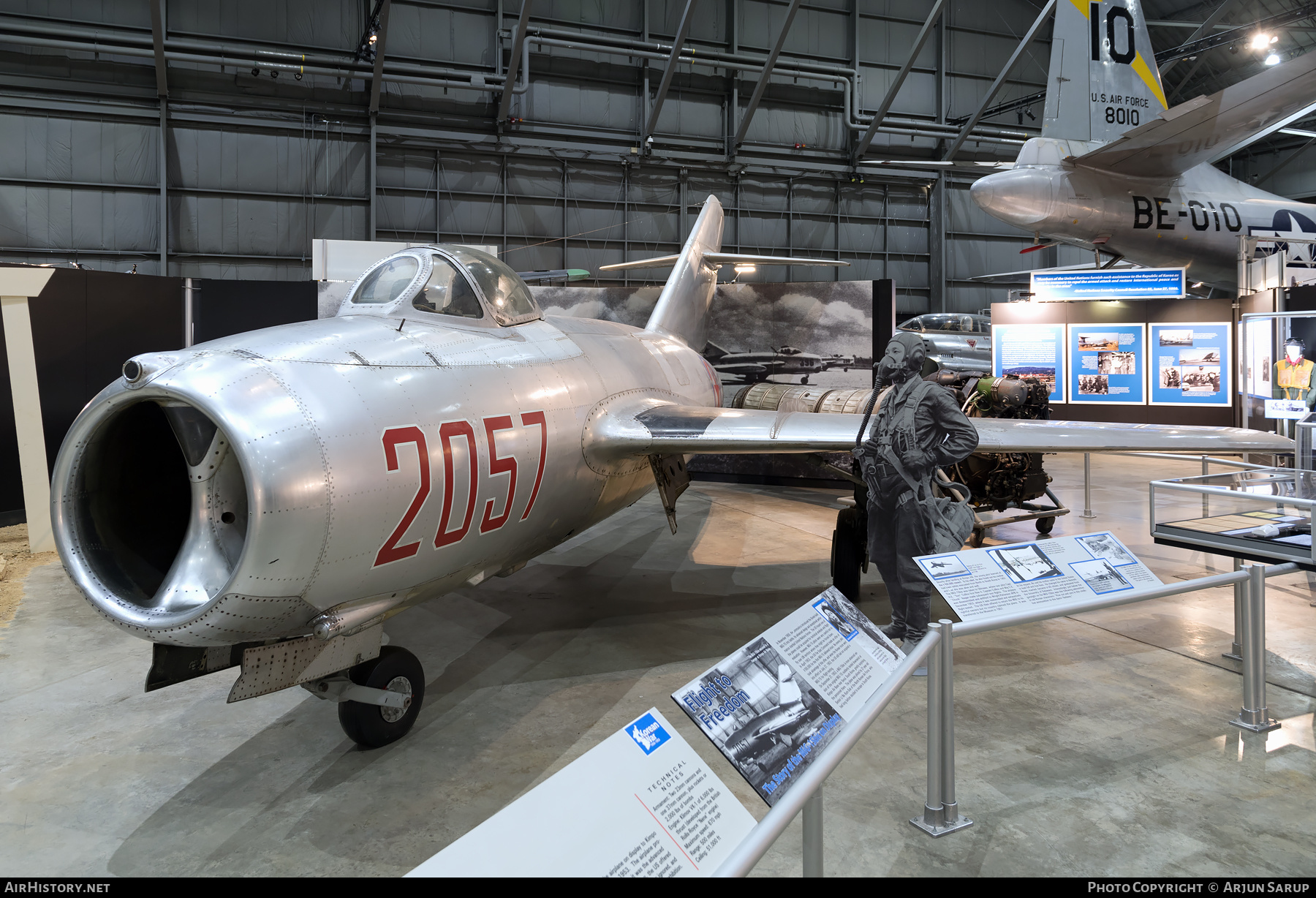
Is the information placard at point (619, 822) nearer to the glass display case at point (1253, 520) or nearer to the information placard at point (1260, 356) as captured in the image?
the glass display case at point (1253, 520)

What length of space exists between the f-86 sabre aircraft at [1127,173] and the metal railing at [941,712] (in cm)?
843

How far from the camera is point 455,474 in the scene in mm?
3799

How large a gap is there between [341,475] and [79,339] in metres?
9.53

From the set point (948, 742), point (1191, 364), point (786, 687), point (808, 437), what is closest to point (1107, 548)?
point (948, 742)

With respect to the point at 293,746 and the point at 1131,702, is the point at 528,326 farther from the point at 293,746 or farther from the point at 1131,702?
the point at 1131,702

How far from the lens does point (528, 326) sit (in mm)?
5234

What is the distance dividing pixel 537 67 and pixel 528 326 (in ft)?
57.9

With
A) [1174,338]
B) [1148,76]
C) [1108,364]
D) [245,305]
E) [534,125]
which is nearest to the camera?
[1148,76]

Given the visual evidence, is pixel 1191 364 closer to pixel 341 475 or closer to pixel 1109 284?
pixel 1109 284

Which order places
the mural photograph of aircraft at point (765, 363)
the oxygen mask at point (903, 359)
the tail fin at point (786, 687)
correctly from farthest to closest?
the mural photograph of aircraft at point (765, 363)
the oxygen mask at point (903, 359)
the tail fin at point (786, 687)

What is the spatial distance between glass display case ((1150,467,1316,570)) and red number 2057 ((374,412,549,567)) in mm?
3711

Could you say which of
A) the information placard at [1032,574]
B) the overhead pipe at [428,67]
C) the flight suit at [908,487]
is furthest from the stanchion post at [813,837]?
the overhead pipe at [428,67]

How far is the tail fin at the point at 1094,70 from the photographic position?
39.5 feet

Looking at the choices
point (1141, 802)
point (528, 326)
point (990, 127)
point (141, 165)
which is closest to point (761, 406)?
point (528, 326)
